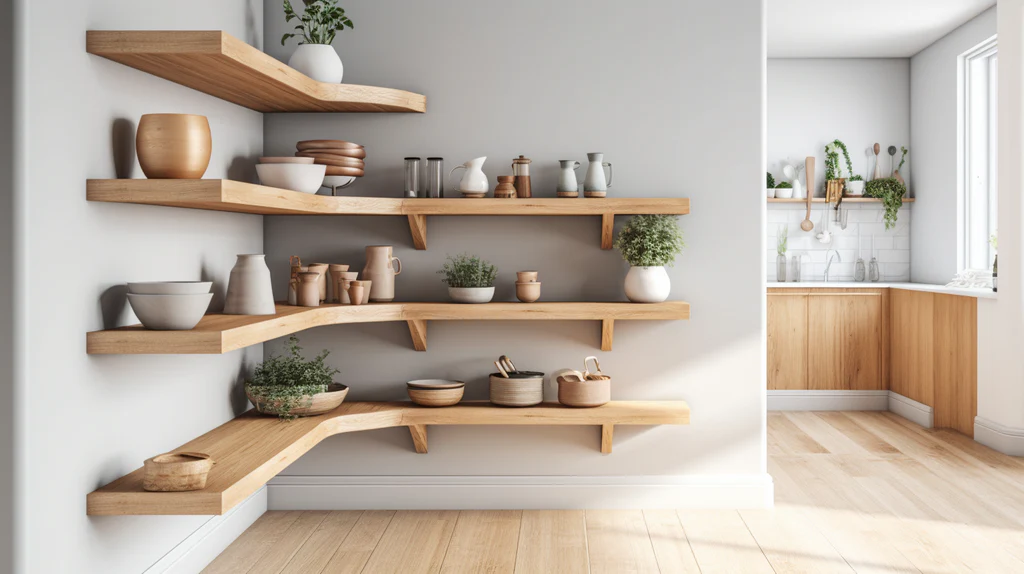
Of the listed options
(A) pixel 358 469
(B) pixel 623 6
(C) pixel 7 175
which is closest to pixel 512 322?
(A) pixel 358 469

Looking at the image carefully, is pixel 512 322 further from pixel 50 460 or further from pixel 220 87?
pixel 50 460

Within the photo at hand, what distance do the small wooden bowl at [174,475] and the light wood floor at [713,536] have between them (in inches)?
29.7

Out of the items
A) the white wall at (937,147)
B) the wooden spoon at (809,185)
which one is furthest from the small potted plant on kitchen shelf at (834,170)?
the white wall at (937,147)

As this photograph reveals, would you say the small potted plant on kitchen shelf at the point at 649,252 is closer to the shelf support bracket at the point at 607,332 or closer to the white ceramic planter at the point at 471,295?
the shelf support bracket at the point at 607,332

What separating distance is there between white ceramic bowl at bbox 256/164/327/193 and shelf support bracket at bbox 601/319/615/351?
127 cm

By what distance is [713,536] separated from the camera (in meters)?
3.07

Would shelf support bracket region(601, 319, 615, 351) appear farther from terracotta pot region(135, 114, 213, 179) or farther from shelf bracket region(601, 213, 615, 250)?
terracotta pot region(135, 114, 213, 179)

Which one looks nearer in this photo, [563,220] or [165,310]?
[165,310]

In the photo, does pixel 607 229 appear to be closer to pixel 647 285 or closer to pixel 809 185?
pixel 647 285

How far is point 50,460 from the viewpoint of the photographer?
6.44ft

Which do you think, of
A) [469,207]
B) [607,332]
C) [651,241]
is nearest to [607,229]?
[651,241]

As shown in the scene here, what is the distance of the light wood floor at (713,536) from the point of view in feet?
9.16

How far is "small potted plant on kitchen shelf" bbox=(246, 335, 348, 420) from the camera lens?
3008 mm

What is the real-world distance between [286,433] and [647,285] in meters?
1.48
